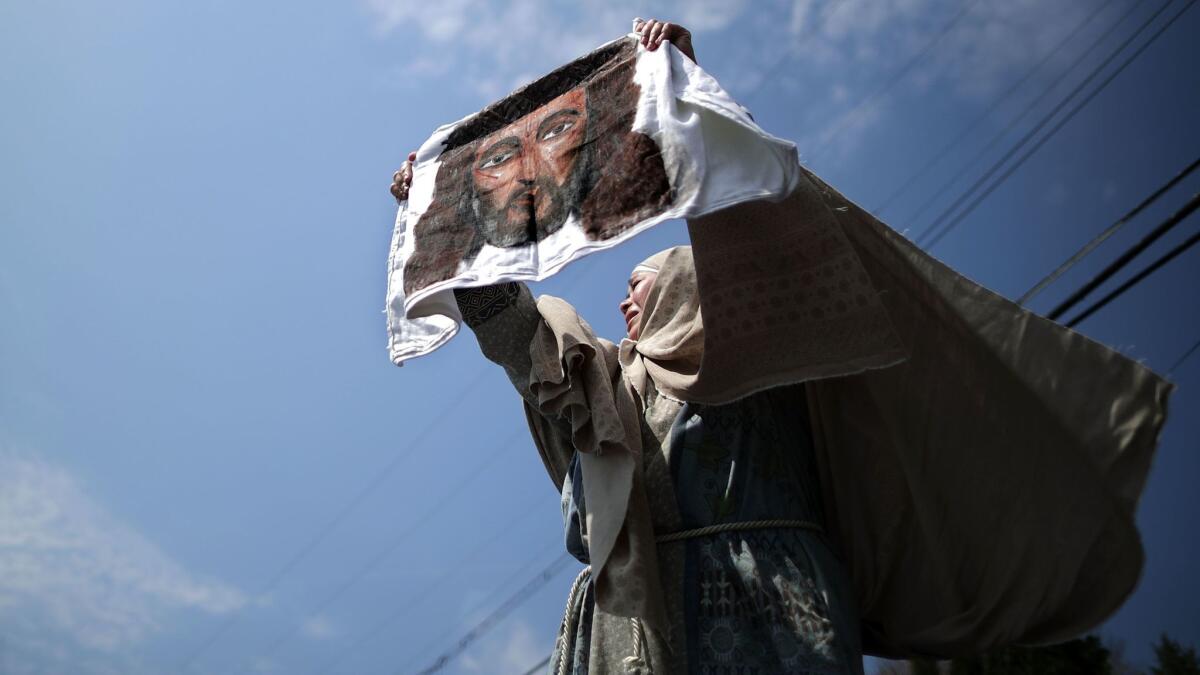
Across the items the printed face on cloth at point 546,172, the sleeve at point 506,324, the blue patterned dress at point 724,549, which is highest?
the printed face on cloth at point 546,172

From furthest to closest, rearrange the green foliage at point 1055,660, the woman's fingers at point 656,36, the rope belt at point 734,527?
the green foliage at point 1055,660 → the woman's fingers at point 656,36 → the rope belt at point 734,527

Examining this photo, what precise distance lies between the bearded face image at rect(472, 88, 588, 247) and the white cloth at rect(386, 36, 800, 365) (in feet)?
0.20

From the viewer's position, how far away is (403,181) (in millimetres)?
3035

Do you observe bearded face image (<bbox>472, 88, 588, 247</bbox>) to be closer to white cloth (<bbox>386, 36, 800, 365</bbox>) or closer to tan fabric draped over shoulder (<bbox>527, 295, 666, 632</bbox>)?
white cloth (<bbox>386, 36, 800, 365</bbox>)

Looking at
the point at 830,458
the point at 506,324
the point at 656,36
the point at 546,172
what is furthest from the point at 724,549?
the point at 656,36

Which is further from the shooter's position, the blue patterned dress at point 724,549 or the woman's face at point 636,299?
the woman's face at point 636,299

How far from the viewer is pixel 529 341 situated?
8.48 ft

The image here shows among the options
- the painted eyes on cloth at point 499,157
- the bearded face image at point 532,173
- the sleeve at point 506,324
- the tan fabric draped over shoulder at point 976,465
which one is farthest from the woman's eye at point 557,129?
the tan fabric draped over shoulder at point 976,465

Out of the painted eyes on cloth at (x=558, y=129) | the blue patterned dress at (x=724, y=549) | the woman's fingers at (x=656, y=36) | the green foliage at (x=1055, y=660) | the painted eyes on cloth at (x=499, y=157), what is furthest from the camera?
the green foliage at (x=1055, y=660)

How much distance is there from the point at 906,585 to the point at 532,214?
133cm

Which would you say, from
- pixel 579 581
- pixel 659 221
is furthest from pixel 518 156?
pixel 579 581

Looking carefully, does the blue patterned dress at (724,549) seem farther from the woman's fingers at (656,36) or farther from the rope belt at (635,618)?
the woman's fingers at (656,36)

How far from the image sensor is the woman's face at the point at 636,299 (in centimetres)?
297

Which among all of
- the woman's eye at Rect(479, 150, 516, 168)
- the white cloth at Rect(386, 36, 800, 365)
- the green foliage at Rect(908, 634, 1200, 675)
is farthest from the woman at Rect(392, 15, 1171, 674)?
the green foliage at Rect(908, 634, 1200, 675)
